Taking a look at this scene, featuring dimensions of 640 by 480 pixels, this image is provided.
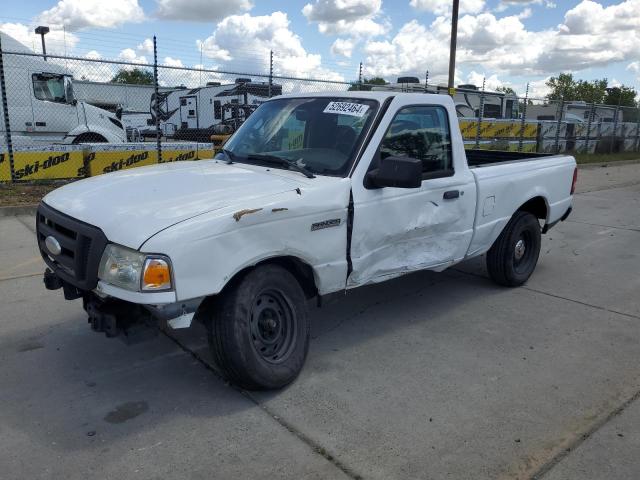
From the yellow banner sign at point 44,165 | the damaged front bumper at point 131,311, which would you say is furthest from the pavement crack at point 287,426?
the yellow banner sign at point 44,165

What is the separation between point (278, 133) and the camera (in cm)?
420

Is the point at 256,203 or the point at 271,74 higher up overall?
the point at 271,74

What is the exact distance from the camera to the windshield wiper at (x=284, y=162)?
3604 millimetres

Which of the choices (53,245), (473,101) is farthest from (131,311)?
(473,101)

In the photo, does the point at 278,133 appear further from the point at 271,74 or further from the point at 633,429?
the point at 271,74

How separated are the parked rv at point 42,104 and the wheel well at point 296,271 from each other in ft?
38.2

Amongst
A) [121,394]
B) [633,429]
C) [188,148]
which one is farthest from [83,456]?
[188,148]

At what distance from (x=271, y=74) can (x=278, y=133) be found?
26.1 feet

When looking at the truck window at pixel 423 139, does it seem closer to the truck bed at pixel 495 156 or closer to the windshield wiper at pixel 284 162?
the windshield wiper at pixel 284 162

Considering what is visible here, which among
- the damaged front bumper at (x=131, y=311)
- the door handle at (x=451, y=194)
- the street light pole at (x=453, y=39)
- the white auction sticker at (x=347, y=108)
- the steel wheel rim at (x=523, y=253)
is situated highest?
the street light pole at (x=453, y=39)

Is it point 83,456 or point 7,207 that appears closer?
point 83,456

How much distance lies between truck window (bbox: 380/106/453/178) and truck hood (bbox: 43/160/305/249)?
86cm

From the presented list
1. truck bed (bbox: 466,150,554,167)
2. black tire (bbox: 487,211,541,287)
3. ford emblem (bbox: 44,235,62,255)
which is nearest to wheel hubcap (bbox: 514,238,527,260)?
black tire (bbox: 487,211,541,287)

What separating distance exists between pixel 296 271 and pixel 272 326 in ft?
1.42
